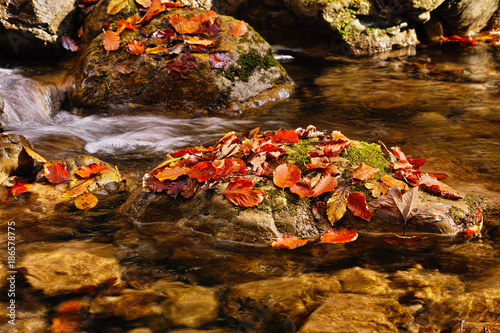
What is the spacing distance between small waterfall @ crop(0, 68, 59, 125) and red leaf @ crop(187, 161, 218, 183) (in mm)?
4066

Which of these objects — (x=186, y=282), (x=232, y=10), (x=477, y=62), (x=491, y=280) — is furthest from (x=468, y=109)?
(x=232, y=10)

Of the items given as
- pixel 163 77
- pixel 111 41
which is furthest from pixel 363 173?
pixel 111 41

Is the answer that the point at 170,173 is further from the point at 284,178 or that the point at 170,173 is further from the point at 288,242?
the point at 288,242

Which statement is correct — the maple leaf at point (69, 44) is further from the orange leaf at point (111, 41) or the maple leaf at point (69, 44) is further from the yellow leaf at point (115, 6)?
the orange leaf at point (111, 41)

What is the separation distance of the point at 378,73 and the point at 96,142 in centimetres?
589

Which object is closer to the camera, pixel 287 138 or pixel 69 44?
pixel 287 138

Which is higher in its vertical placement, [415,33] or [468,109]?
[415,33]

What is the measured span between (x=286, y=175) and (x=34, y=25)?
6.01 meters

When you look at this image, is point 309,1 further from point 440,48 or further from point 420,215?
point 420,215

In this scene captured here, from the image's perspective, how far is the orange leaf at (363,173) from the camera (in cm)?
334

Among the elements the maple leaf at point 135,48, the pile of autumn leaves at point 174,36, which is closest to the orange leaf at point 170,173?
the pile of autumn leaves at point 174,36

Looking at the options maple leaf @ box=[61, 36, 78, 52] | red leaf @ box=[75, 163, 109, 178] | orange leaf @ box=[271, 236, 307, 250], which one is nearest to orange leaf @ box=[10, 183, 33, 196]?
red leaf @ box=[75, 163, 109, 178]

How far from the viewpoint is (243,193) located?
3.16m

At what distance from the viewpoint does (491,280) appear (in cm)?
252
